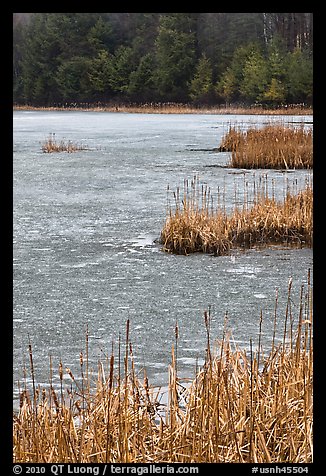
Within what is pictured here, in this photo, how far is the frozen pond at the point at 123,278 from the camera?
4.29 metres

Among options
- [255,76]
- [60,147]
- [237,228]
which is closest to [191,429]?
[237,228]

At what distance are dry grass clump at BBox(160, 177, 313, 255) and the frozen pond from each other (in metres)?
0.16

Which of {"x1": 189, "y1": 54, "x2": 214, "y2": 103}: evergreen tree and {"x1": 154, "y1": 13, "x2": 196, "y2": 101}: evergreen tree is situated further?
{"x1": 189, "y1": 54, "x2": 214, "y2": 103}: evergreen tree

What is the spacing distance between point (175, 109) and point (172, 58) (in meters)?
2.51

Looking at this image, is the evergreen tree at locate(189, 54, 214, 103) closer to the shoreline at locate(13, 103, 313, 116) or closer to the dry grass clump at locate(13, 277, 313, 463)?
the shoreline at locate(13, 103, 313, 116)

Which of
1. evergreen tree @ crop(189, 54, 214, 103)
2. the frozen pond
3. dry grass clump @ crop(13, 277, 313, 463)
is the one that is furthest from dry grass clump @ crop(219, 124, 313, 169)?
evergreen tree @ crop(189, 54, 214, 103)

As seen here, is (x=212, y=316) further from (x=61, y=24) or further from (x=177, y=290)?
A: (x=61, y=24)

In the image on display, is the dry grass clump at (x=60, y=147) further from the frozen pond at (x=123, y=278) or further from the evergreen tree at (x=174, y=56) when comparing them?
the evergreen tree at (x=174, y=56)

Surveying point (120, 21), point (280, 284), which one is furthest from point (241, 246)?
point (120, 21)

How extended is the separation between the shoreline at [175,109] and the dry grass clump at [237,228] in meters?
20.9

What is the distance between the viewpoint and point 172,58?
35.2 meters

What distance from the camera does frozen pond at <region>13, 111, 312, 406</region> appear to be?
429cm
